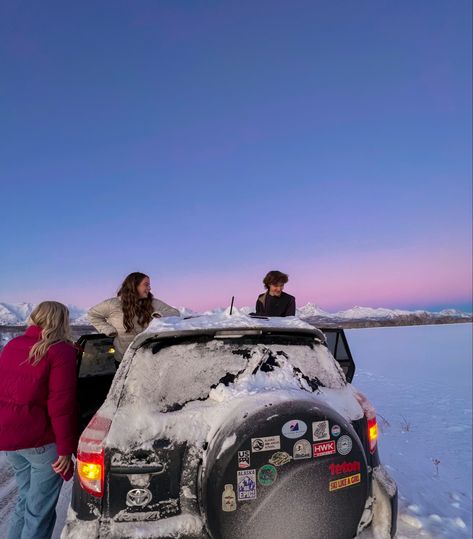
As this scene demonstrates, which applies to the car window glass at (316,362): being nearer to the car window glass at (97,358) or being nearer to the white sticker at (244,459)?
the white sticker at (244,459)

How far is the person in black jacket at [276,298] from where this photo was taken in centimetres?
530

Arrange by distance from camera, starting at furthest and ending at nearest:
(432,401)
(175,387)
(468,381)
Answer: (468,381) < (432,401) < (175,387)

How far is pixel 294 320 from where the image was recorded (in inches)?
100

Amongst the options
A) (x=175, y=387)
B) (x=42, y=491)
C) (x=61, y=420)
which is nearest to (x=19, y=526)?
(x=42, y=491)

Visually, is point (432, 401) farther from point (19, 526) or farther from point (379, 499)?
point (19, 526)

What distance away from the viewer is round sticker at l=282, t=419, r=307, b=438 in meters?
1.82

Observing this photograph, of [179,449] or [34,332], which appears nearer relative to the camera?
[179,449]

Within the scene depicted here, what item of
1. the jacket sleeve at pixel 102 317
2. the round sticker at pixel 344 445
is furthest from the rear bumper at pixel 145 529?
the jacket sleeve at pixel 102 317

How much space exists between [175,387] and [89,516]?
27.9 inches

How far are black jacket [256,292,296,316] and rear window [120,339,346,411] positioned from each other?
2.95 metres

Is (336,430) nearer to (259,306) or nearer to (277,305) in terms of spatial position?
(277,305)

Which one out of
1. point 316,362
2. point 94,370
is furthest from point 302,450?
point 94,370

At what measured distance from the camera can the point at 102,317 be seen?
438 centimetres

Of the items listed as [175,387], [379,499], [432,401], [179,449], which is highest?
[175,387]
